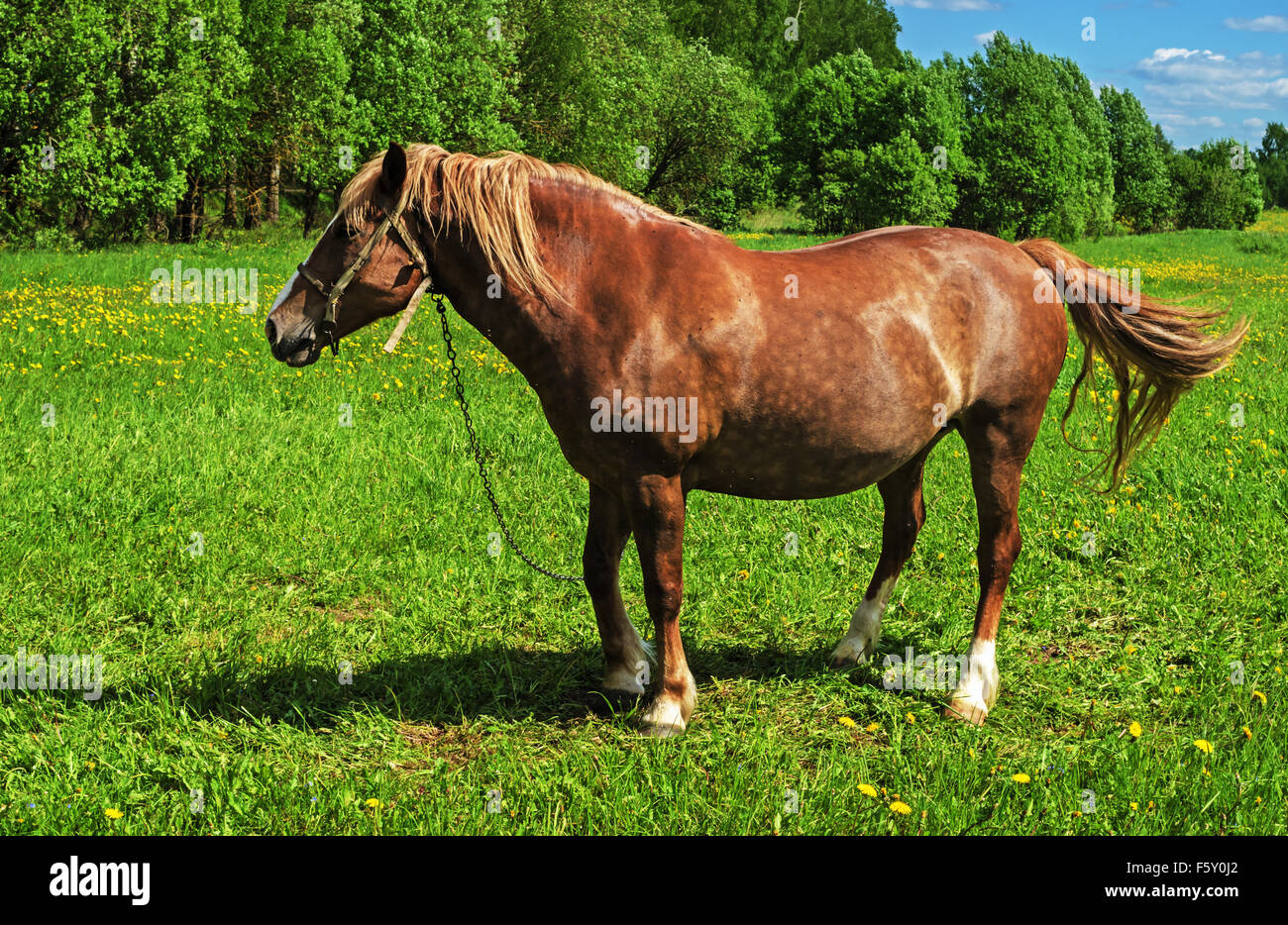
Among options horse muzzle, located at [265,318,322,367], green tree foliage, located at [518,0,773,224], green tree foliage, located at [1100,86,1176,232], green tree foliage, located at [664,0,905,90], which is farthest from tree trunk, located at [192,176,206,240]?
green tree foliage, located at [1100,86,1176,232]

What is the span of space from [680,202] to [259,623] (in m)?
48.1

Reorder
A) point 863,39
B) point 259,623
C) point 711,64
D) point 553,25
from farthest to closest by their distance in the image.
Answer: point 863,39 < point 711,64 < point 553,25 < point 259,623

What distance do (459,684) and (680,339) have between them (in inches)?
82.4

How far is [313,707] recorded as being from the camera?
4.41 m

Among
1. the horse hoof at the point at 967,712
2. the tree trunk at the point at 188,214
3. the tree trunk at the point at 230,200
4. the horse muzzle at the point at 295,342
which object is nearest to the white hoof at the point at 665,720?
the horse hoof at the point at 967,712

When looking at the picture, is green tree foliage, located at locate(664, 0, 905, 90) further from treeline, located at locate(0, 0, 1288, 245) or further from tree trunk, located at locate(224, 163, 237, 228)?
tree trunk, located at locate(224, 163, 237, 228)

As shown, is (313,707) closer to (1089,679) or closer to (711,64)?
(1089,679)

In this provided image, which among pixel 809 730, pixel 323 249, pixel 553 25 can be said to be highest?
pixel 553 25

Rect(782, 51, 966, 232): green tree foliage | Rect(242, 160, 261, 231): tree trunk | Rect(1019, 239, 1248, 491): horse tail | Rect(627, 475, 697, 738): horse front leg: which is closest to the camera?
Rect(627, 475, 697, 738): horse front leg

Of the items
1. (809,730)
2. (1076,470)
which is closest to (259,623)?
(809,730)

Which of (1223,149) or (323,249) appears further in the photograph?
(1223,149)

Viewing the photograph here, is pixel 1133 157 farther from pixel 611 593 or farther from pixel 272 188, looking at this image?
pixel 611 593

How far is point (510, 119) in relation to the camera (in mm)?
37156

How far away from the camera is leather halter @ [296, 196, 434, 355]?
12.4 feet
